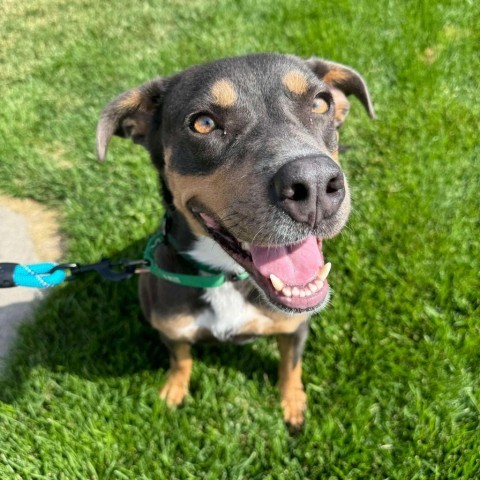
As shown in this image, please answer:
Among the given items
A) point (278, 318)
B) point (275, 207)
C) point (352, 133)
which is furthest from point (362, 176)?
point (275, 207)

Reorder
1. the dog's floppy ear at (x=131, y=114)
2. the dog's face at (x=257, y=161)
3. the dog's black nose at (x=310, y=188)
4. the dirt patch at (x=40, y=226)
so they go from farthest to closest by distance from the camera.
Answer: the dirt patch at (x=40, y=226)
the dog's floppy ear at (x=131, y=114)
the dog's face at (x=257, y=161)
the dog's black nose at (x=310, y=188)

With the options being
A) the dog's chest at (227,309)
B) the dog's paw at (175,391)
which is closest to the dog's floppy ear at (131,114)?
the dog's chest at (227,309)

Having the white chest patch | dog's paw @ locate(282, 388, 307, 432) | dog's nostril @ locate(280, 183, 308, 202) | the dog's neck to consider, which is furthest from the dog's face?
dog's paw @ locate(282, 388, 307, 432)

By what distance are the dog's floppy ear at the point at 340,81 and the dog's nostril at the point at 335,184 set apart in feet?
3.63

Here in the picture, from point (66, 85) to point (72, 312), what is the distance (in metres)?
3.41

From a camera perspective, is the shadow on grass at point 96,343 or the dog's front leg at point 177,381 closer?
the dog's front leg at point 177,381

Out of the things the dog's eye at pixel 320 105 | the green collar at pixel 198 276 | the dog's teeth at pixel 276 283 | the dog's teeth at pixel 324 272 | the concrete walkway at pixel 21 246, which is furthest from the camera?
the concrete walkway at pixel 21 246

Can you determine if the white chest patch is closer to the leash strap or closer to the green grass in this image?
the leash strap

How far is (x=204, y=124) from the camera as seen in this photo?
270 centimetres

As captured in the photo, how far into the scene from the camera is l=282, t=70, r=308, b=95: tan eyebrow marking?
2.73 meters

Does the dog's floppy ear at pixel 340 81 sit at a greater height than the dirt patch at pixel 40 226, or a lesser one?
greater

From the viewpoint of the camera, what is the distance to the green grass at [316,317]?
3.49 meters

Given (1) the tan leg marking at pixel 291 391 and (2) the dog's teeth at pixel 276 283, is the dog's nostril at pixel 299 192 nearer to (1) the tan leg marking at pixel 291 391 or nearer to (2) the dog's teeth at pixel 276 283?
(2) the dog's teeth at pixel 276 283

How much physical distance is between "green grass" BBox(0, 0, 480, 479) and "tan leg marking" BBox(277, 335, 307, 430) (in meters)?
0.08
